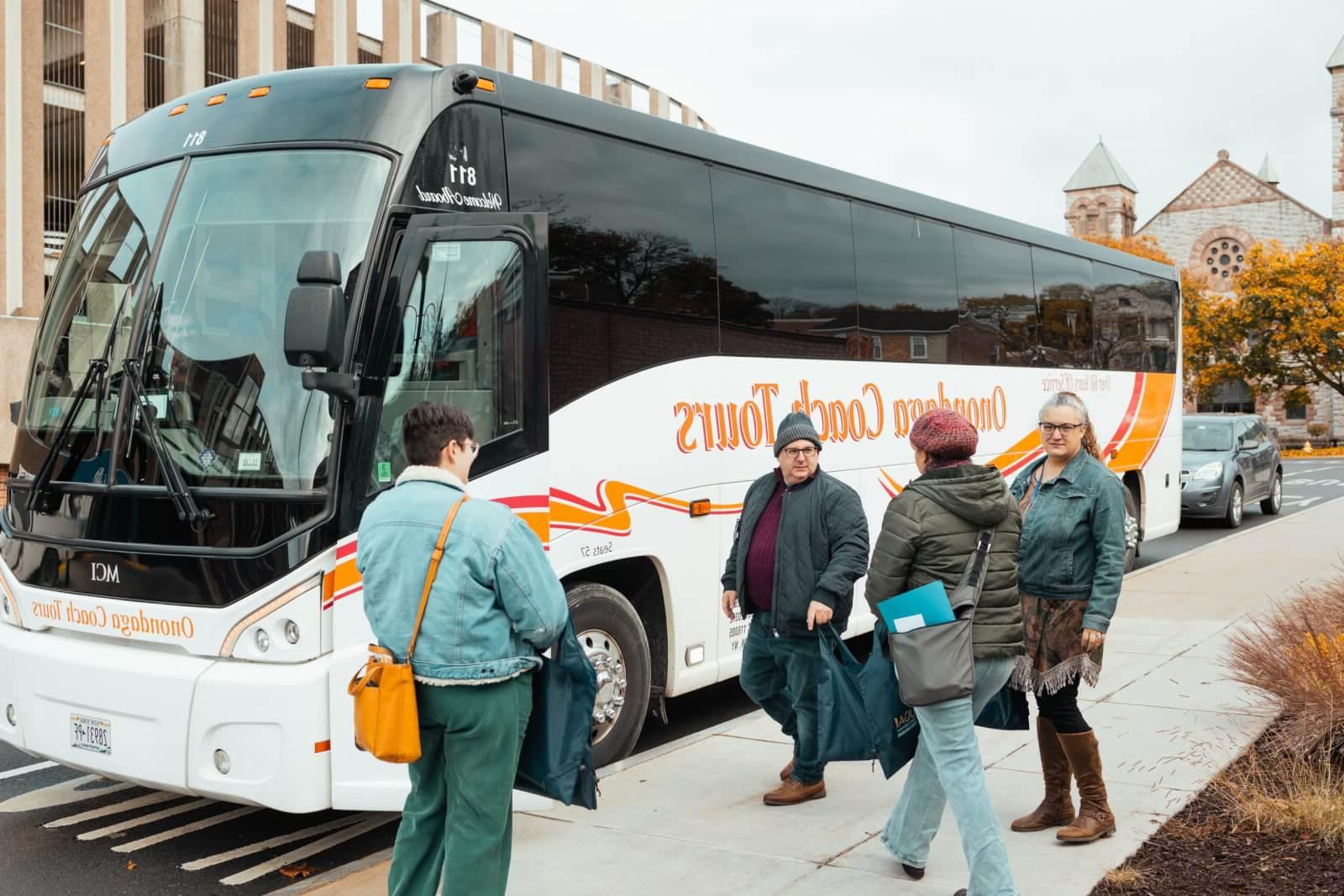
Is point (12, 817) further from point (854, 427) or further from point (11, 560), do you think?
point (854, 427)

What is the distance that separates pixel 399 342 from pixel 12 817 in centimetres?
311

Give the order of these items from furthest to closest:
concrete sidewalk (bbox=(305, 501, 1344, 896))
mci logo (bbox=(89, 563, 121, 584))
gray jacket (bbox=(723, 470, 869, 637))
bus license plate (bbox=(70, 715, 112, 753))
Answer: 1. gray jacket (bbox=(723, 470, 869, 637))
2. mci logo (bbox=(89, 563, 121, 584))
3. bus license plate (bbox=(70, 715, 112, 753))
4. concrete sidewalk (bbox=(305, 501, 1344, 896))

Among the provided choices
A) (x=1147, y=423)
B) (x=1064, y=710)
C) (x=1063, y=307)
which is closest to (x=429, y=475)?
(x=1064, y=710)

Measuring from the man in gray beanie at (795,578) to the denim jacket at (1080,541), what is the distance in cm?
76

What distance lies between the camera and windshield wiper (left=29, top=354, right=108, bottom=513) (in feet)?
17.5

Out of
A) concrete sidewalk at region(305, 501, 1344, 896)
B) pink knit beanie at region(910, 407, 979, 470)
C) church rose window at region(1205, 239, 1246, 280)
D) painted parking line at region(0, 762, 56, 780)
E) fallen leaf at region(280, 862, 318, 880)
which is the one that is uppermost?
church rose window at region(1205, 239, 1246, 280)

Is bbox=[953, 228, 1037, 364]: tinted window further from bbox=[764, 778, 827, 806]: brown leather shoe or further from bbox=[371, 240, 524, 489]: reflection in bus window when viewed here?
bbox=[371, 240, 524, 489]: reflection in bus window

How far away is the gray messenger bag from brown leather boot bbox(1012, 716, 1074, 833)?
3.84ft

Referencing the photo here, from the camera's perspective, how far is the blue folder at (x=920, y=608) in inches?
170

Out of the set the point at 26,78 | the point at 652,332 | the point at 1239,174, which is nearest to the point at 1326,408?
the point at 1239,174

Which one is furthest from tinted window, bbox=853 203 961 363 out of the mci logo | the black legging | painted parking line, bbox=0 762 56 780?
painted parking line, bbox=0 762 56 780

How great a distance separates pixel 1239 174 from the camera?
74.0 metres

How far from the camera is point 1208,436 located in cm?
2041

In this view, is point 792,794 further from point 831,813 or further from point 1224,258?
point 1224,258
